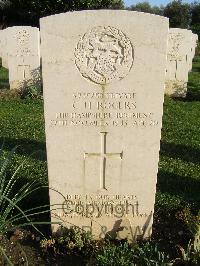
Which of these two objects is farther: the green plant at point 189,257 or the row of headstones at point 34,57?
the row of headstones at point 34,57

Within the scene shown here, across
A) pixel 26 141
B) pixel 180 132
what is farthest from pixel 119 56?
pixel 180 132

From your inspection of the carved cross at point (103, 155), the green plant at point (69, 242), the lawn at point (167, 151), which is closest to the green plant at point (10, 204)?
the green plant at point (69, 242)

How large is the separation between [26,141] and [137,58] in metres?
4.00

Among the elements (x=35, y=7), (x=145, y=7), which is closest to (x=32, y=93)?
(x=35, y=7)

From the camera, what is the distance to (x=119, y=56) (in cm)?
346

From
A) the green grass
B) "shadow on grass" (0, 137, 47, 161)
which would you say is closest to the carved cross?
"shadow on grass" (0, 137, 47, 161)

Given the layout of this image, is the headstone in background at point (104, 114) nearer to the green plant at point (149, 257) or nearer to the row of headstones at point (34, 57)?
the green plant at point (149, 257)

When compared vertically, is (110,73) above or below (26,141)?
above

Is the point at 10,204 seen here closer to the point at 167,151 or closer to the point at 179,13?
the point at 167,151

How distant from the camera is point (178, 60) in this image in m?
11.3

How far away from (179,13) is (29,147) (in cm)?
3842

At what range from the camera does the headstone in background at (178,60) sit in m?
11.1

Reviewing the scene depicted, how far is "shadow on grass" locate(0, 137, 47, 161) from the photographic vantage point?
6.29m

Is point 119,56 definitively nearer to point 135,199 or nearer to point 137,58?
A: point 137,58
